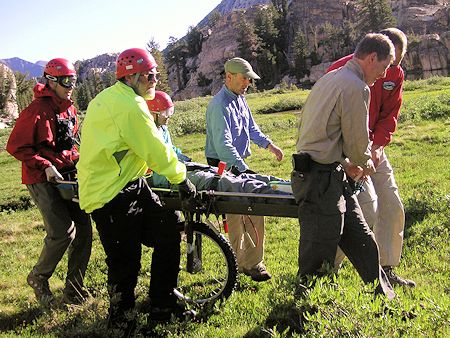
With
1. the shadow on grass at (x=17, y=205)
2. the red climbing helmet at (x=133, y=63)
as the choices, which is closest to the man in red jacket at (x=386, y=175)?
the red climbing helmet at (x=133, y=63)

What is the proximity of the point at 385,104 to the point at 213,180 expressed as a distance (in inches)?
81.6

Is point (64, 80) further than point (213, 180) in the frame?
Yes

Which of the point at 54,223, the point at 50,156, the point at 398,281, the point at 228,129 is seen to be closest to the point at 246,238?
the point at 228,129

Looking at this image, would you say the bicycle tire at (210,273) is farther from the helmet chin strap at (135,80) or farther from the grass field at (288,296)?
the helmet chin strap at (135,80)

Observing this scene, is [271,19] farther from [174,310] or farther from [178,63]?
[174,310]

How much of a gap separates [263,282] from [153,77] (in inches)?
108

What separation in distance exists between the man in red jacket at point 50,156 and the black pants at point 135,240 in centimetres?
105

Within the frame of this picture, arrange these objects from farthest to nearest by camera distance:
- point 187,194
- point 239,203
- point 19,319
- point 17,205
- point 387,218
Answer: point 17,205 < point 387,218 < point 19,319 < point 239,203 < point 187,194

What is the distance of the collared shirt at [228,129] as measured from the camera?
5230mm

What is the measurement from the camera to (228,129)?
5344 millimetres

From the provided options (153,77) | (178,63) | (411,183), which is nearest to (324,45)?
(178,63)

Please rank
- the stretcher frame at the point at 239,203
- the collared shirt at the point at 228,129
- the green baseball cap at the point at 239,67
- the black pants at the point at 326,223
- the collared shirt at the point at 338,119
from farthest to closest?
the green baseball cap at the point at 239,67
the collared shirt at the point at 228,129
the stretcher frame at the point at 239,203
the black pants at the point at 326,223
the collared shirt at the point at 338,119

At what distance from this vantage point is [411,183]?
371 inches

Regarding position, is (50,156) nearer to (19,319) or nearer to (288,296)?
(19,319)
